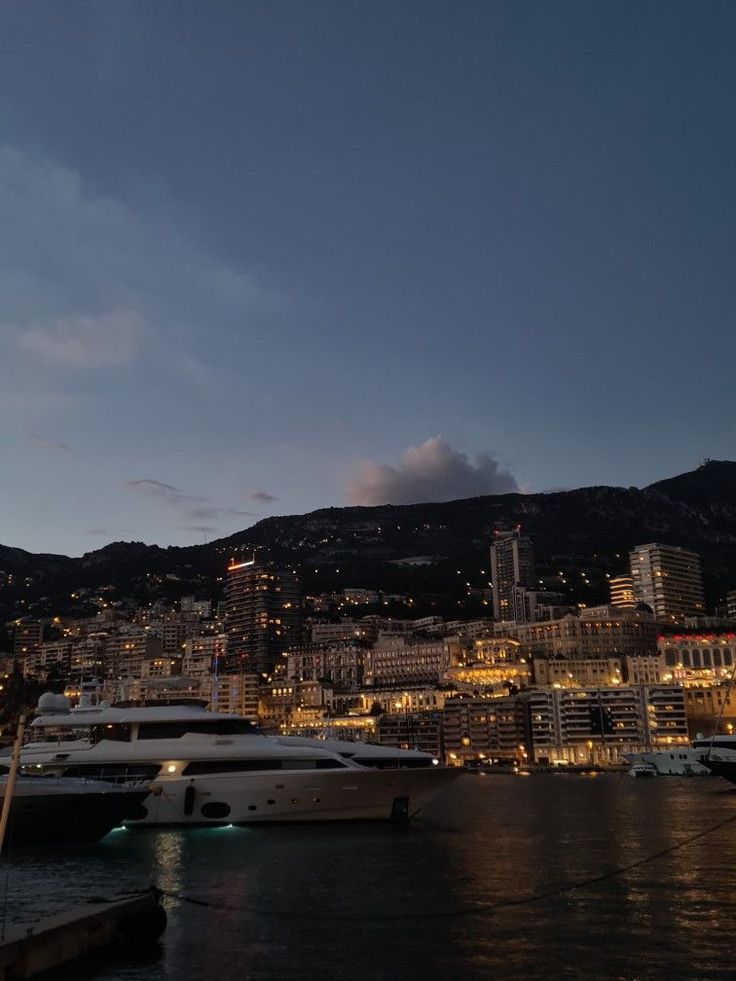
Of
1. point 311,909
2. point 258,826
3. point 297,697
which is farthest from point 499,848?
point 297,697

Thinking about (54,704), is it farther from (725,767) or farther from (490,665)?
(490,665)

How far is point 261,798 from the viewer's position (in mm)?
38812

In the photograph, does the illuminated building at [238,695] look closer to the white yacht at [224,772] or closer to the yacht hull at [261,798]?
the white yacht at [224,772]

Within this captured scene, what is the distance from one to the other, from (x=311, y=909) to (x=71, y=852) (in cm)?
1482

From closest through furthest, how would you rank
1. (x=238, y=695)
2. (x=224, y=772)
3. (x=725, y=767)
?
1. (x=224, y=772)
2. (x=725, y=767)
3. (x=238, y=695)

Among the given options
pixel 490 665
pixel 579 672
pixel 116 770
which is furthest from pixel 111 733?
pixel 490 665

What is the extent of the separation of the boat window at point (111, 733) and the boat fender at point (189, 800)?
436cm

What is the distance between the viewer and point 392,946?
53.3ft

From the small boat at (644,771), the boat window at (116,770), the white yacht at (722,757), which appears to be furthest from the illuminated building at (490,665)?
the boat window at (116,770)

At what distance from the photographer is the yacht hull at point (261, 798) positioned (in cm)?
3881

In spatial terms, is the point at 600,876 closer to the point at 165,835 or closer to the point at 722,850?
the point at 722,850

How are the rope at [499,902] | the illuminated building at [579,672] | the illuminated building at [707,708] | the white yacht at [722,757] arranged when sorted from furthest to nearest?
the illuminated building at [579,672] < the illuminated building at [707,708] < the white yacht at [722,757] < the rope at [499,902]

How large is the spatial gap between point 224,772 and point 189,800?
1825 mm

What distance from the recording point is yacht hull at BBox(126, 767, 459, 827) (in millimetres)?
38812
